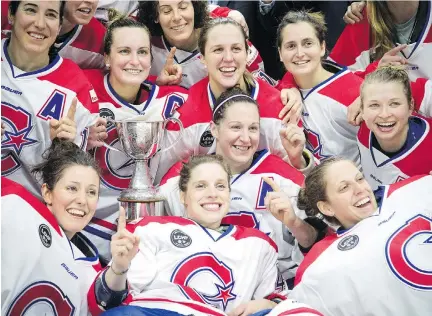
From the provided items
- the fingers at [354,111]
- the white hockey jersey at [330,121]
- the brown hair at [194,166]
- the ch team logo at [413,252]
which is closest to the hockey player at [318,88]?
the white hockey jersey at [330,121]

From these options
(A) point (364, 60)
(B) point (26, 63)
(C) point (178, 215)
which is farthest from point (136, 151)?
(A) point (364, 60)

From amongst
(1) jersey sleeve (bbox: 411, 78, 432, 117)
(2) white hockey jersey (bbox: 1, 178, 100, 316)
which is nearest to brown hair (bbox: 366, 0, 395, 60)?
(1) jersey sleeve (bbox: 411, 78, 432, 117)

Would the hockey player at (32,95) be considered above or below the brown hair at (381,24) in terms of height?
below

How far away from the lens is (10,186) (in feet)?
8.35

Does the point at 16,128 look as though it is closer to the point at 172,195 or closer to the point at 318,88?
the point at 172,195

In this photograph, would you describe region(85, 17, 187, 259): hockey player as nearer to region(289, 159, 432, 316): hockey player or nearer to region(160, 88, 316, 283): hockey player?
region(160, 88, 316, 283): hockey player

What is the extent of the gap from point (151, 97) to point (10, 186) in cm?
92

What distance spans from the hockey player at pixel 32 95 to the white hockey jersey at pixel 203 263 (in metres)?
0.46

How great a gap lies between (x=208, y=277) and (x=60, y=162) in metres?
0.61

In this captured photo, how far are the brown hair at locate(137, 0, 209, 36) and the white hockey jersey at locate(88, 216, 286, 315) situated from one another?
109 cm

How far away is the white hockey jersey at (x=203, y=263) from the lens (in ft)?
8.60

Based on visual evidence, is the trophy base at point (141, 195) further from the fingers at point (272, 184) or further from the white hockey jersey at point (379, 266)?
the white hockey jersey at point (379, 266)

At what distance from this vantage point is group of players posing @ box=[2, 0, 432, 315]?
2475 mm

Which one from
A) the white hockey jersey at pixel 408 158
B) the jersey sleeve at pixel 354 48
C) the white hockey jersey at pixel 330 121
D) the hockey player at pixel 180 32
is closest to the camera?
the white hockey jersey at pixel 408 158
